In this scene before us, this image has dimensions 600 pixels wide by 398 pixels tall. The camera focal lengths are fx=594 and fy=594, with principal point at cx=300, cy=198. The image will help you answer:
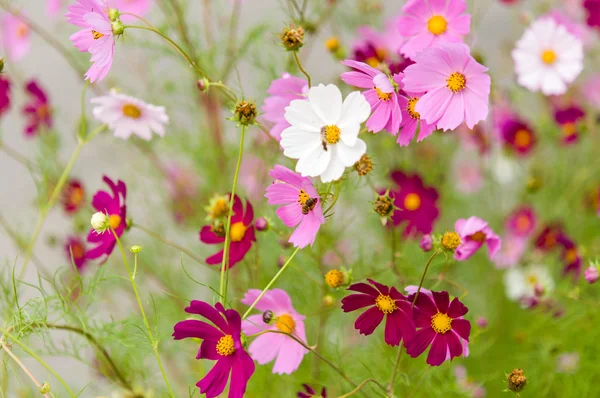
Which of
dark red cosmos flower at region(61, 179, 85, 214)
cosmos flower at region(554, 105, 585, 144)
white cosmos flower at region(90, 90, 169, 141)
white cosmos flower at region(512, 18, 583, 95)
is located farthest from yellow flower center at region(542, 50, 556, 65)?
dark red cosmos flower at region(61, 179, 85, 214)

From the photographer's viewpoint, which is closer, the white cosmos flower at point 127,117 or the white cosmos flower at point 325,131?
the white cosmos flower at point 325,131

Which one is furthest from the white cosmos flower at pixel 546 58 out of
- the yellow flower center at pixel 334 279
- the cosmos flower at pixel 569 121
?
the yellow flower center at pixel 334 279

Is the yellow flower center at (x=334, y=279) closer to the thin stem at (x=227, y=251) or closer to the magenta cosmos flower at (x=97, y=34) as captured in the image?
the thin stem at (x=227, y=251)

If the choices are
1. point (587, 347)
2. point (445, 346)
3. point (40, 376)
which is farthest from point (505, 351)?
point (40, 376)

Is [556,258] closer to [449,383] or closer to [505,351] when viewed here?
[505,351]

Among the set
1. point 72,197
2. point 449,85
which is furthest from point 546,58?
point 72,197

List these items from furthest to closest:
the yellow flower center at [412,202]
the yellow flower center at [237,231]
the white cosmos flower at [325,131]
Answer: the yellow flower center at [412,202] < the yellow flower center at [237,231] < the white cosmos flower at [325,131]

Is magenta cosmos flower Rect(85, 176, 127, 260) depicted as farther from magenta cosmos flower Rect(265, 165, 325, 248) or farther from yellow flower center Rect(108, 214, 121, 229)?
magenta cosmos flower Rect(265, 165, 325, 248)
